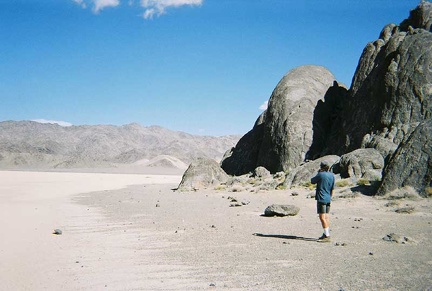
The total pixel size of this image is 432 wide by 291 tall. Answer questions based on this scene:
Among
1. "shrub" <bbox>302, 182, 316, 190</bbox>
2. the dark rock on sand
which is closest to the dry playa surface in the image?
the dark rock on sand

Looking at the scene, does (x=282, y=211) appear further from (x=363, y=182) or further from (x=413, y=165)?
(x=363, y=182)

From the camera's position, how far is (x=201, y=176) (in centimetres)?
2994

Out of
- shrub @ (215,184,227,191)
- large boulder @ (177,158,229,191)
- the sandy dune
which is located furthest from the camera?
large boulder @ (177,158,229,191)

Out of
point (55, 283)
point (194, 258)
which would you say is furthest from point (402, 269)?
point (55, 283)

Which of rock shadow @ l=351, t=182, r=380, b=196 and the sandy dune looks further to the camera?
rock shadow @ l=351, t=182, r=380, b=196

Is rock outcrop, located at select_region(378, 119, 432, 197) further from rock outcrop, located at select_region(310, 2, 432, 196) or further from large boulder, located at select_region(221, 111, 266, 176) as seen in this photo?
large boulder, located at select_region(221, 111, 266, 176)

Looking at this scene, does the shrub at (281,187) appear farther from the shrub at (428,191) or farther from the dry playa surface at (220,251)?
the shrub at (428,191)

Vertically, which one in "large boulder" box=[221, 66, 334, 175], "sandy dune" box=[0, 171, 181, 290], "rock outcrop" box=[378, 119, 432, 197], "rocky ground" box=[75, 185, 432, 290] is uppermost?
"large boulder" box=[221, 66, 334, 175]

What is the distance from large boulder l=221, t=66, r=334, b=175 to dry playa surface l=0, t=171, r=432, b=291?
67.7ft

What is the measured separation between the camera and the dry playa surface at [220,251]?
21.6ft

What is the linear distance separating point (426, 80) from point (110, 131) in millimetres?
169058

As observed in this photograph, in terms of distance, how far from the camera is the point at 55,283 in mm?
6652

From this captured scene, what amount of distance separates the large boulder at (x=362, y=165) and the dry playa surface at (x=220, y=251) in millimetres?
6190

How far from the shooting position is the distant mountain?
10250cm
